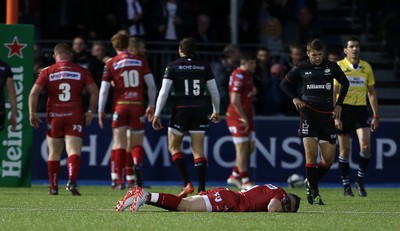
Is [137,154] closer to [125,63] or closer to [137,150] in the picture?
[137,150]

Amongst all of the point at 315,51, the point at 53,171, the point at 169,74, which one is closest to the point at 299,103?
the point at 315,51

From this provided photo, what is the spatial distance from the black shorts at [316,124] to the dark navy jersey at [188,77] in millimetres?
2044

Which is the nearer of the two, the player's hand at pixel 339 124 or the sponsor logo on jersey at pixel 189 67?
the player's hand at pixel 339 124

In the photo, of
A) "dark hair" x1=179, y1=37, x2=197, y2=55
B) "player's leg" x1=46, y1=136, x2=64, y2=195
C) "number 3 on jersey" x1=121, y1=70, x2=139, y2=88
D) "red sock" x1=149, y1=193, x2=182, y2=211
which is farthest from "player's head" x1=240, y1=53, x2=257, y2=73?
"red sock" x1=149, y1=193, x2=182, y2=211

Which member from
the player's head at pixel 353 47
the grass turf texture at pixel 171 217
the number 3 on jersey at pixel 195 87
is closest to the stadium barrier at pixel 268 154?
the player's head at pixel 353 47

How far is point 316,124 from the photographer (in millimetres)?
15820

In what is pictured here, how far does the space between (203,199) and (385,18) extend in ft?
42.7

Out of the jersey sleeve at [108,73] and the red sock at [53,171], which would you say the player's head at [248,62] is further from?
the red sock at [53,171]

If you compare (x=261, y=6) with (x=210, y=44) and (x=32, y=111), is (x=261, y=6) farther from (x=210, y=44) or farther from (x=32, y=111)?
(x=32, y=111)

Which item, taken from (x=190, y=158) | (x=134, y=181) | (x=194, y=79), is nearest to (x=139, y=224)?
(x=194, y=79)

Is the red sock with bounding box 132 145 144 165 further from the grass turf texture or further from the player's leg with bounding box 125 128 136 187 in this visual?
the grass turf texture

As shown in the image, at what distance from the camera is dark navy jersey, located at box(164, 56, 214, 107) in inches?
684

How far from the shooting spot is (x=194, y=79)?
17.4m

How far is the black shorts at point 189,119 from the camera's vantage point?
687 inches
